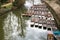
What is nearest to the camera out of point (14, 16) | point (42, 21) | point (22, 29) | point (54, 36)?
point (54, 36)

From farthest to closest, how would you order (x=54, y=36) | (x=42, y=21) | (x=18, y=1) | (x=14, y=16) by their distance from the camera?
1. (x=18, y=1)
2. (x=14, y=16)
3. (x=42, y=21)
4. (x=54, y=36)

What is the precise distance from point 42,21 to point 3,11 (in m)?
6.83

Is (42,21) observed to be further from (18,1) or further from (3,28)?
(18,1)

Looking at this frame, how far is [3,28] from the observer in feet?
61.3

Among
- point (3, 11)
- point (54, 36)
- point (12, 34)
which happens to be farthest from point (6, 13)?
point (54, 36)

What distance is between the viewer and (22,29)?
1825cm

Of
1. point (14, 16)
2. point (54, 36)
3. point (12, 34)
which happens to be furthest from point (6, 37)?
point (14, 16)

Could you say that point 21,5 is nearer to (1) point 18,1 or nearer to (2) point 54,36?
(1) point 18,1

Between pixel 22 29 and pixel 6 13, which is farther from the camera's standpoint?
pixel 6 13

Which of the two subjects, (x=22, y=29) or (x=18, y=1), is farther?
(x=18, y=1)

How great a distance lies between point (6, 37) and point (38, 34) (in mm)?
2718

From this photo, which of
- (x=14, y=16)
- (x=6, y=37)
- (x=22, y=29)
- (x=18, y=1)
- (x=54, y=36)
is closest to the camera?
(x=54, y=36)

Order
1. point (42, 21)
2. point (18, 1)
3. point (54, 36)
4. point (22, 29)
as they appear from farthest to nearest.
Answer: point (18, 1) → point (42, 21) → point (22, 29) → point (54, 36)

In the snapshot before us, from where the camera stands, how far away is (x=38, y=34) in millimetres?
16875
